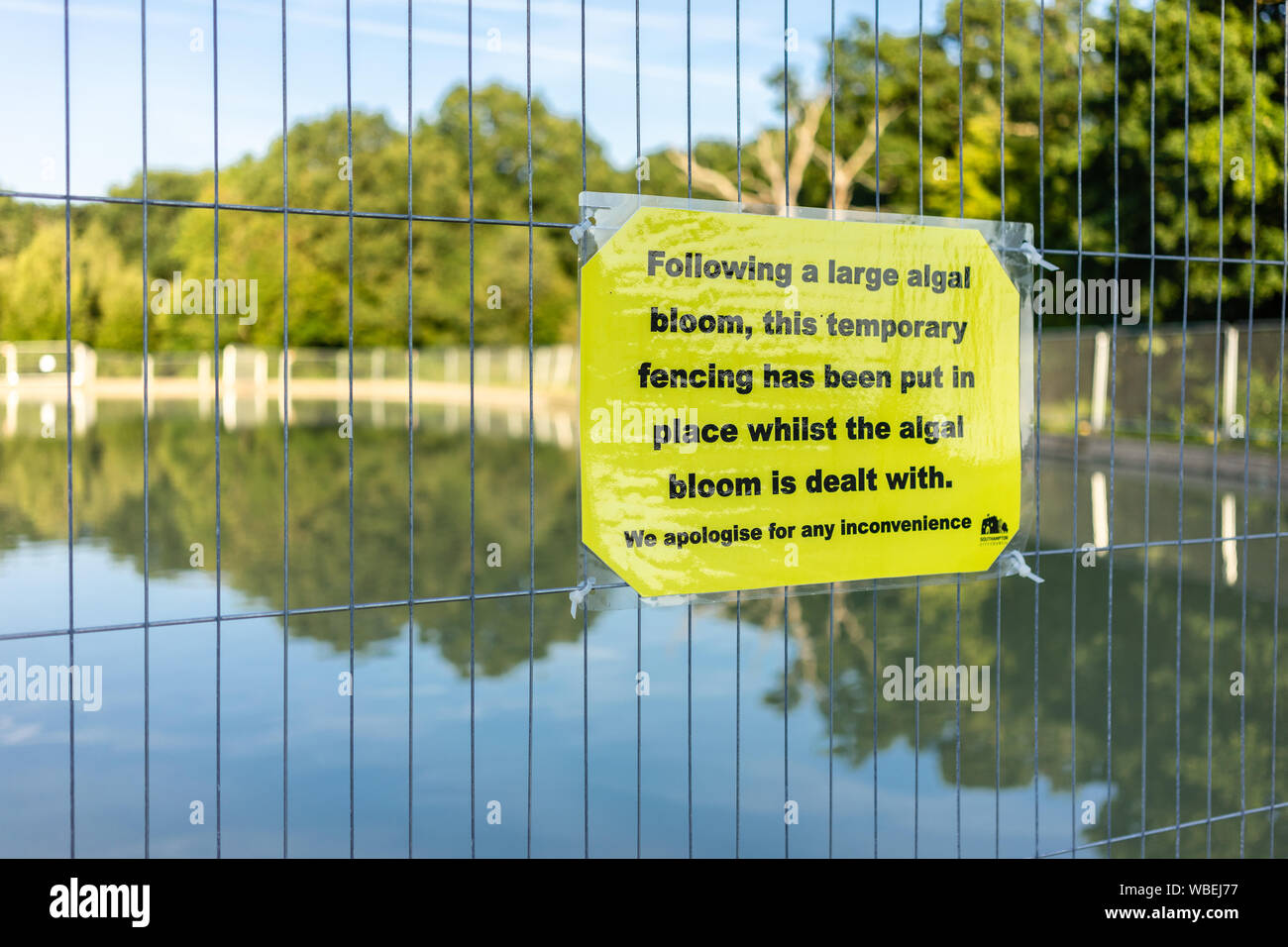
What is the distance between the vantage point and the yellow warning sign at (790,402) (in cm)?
291

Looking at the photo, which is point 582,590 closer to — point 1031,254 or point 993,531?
point 993,531

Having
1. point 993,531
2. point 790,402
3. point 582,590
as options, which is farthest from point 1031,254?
point 582,590

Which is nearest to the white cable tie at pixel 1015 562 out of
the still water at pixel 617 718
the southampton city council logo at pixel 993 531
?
the southampton city council logo at pixel 993 531

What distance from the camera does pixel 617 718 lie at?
566 centimetres

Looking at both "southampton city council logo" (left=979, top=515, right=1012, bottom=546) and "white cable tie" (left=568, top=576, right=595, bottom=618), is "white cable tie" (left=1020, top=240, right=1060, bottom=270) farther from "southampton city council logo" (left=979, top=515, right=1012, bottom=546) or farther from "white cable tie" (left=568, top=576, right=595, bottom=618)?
"white cable tie" (left=568, top=576, right=595, bottom=618)

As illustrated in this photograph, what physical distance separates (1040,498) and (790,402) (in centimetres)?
616

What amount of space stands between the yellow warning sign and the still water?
31 centimetres

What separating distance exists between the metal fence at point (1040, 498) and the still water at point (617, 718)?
75mm

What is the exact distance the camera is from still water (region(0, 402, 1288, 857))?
423cm

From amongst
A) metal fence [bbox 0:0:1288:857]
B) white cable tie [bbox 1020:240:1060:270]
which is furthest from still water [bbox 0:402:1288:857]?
white cable tie [bbox 1020:240:1060:270]

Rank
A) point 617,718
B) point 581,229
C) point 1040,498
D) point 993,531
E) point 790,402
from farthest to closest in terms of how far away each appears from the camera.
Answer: point 1040,498
point 617,718
point 993,531
point 790,402
point 581,229

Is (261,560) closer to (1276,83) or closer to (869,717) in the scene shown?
(869,717)

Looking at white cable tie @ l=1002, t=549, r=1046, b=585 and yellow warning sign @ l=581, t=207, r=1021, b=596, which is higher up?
yellow warning sign @ l=581, t=207, r=1021, b=596
